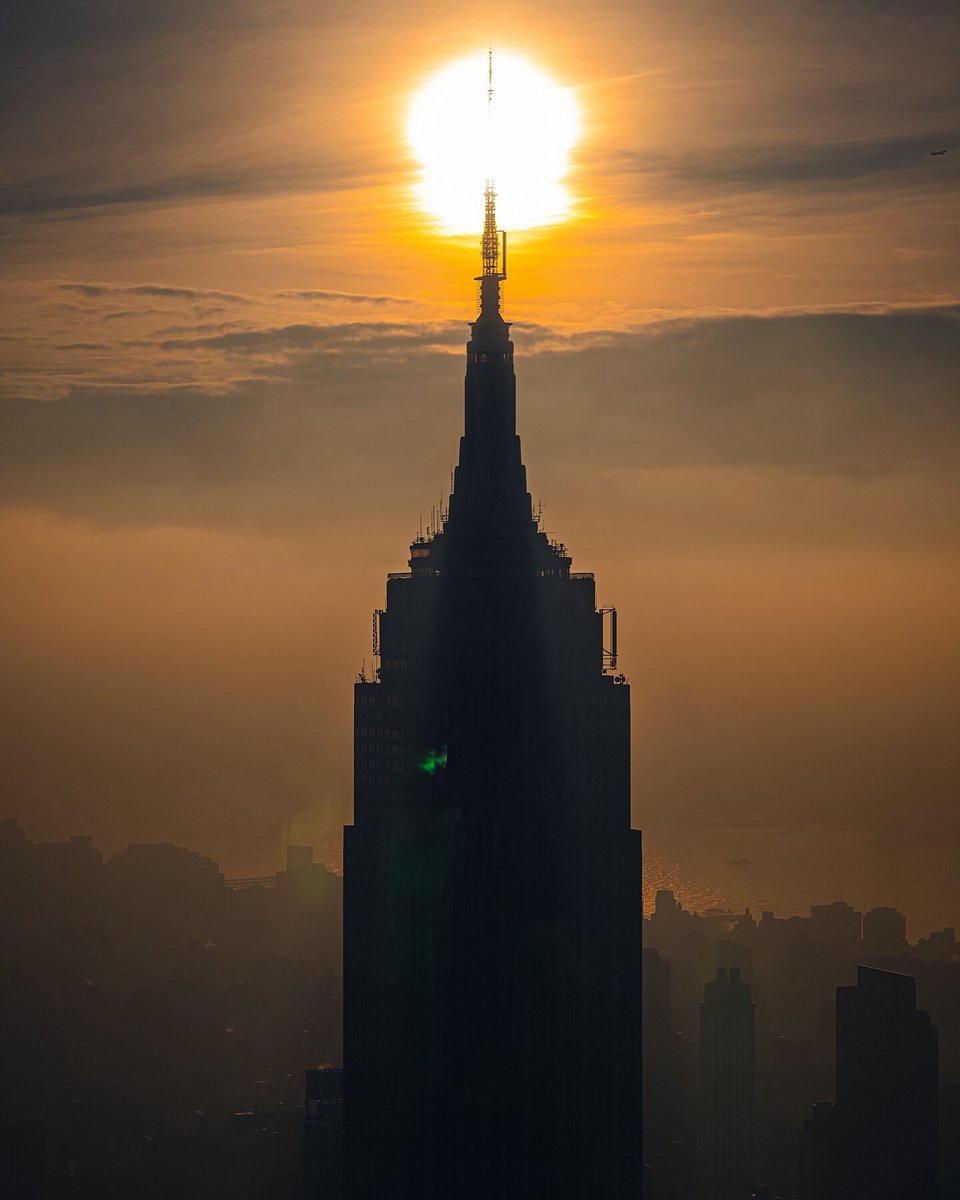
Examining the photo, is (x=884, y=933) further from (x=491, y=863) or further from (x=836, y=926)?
(x=491, y=863)

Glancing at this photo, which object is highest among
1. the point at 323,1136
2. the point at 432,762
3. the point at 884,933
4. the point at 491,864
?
the point at 432,762

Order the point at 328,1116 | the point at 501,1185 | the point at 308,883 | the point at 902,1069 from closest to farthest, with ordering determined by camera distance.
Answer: the point at 501,1185
the point at 328,1116
the point at 902,1069
the point at 308,883

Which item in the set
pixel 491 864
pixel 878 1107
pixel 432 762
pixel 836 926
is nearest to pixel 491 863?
pixel 491 864

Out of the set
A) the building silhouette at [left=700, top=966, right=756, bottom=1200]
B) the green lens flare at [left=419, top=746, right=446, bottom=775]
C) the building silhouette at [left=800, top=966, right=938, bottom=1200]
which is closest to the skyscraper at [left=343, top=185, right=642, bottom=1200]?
the green lens flare at [left=419, top=746, right=446, bottom=775]

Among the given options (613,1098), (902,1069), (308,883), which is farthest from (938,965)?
(613,1098)

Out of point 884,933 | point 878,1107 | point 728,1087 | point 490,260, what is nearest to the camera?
point 490,260

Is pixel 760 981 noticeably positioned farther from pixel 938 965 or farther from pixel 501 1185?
pixel 501 1185

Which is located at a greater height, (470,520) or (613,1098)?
(470,520)
